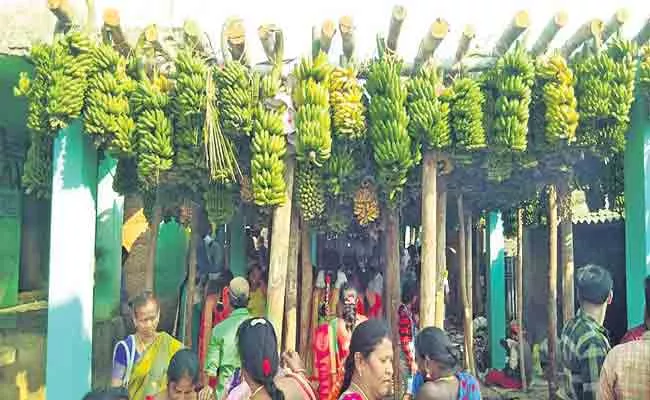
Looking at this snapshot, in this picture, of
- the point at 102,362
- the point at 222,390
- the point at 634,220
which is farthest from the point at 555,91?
the point at 102,362

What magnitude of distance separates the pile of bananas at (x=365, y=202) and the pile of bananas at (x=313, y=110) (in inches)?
20.5

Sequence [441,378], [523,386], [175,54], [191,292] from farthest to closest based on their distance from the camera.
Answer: [523,386]
[191,292]
[175,54]
[441,378]

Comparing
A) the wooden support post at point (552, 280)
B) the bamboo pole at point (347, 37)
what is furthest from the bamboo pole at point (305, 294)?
the wooden support post at point (552, 280)

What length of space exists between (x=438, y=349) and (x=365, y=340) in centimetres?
50

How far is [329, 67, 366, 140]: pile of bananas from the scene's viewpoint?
421 centimetres

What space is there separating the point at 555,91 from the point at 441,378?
2.30 m

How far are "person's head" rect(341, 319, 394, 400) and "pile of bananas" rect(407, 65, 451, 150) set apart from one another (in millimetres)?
1967

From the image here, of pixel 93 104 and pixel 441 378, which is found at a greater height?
pixel 93 104

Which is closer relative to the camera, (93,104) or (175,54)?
(93,104)

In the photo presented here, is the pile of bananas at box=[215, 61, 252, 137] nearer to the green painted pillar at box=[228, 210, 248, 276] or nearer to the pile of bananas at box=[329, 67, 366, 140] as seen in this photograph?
the pile of bananas at box=[329, 67, 366, 140]

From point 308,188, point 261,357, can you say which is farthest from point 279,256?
point 261,357

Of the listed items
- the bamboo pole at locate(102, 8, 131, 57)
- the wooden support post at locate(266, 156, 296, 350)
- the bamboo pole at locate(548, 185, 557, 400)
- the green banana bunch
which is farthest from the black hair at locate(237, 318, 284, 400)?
the bamboo pole at locate(548, 185, 557, 400)

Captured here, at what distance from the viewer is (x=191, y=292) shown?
19.2 feet

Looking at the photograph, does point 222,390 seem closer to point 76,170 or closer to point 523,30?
point 76,170
